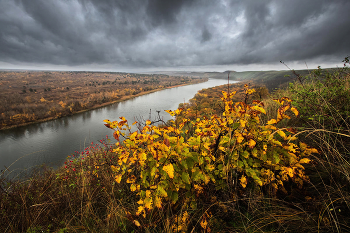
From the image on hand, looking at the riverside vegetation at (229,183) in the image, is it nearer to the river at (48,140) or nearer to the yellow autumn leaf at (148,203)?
the yellow autumn leaf at (148,203)

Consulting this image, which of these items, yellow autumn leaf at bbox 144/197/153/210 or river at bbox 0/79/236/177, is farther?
river at bbox 0/79/236/177

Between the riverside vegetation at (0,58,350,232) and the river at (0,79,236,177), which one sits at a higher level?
the riverside vegetation at (0,58,350,232)

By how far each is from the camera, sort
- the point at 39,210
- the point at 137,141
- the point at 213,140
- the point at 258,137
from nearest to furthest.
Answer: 1. the point at 258,137
2. the point at 137,141
3. the point at 213,140
4. the point at 39,210

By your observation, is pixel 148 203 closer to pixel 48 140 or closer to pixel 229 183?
pixel 229 183

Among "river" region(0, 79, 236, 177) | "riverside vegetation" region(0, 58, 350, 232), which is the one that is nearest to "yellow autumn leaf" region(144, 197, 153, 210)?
"riverside vegetation" region(0, 58, 350, 232)

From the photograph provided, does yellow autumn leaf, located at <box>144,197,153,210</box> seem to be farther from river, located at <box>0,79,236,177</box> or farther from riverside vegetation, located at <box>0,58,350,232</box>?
river, located at <box>0,79,236,177</box>

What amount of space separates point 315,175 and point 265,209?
42.3 inches

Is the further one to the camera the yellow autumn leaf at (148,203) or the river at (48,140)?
the river at (48,140)

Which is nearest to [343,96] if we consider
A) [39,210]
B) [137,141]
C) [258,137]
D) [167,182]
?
[258,137]

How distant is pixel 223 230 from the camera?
1800mm

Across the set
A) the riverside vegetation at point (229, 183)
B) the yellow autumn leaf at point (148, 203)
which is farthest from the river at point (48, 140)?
the yellow autumn leaf at point (148, 203)

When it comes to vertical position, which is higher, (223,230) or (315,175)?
(315,175)

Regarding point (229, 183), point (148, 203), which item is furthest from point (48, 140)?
point (229, 183)

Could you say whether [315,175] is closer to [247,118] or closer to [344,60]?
[247,118]
